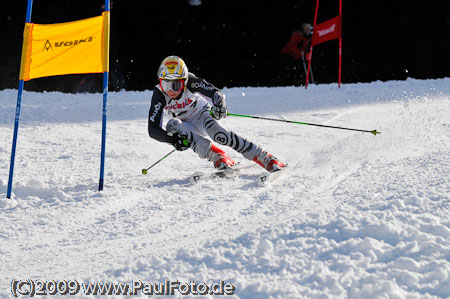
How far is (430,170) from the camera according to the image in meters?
4.53

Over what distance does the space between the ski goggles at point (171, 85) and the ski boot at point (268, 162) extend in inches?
38.8

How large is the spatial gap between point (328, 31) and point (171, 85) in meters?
6.71

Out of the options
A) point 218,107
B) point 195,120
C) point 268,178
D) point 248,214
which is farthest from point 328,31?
point 248,214

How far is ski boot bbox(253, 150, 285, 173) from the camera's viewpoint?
5224 mm

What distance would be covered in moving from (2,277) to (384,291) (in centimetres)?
198

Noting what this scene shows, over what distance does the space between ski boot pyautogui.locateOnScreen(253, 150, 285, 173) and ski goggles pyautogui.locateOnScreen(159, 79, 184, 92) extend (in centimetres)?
99

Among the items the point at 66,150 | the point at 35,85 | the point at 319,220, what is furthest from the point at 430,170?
the point at 35,85

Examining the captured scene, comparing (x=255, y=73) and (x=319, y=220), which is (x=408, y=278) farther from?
(x=255, y=73)

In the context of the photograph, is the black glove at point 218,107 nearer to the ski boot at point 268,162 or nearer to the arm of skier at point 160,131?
the arm of skier at point 160,131

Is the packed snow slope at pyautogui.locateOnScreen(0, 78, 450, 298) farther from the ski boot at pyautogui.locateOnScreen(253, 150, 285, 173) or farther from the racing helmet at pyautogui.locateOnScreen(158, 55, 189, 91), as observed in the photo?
the racing helmet at pyautogui.locateOnScreen(158, 55, 189, 91)

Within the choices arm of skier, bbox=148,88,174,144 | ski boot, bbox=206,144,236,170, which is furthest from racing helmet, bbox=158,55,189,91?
ski boot, bbox=206,144,236,170

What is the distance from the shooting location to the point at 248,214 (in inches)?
155

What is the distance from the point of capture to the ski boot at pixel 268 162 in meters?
5.22

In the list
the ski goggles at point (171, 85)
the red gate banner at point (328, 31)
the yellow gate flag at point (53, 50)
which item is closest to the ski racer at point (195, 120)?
the ski goggles at point (171, 85)
